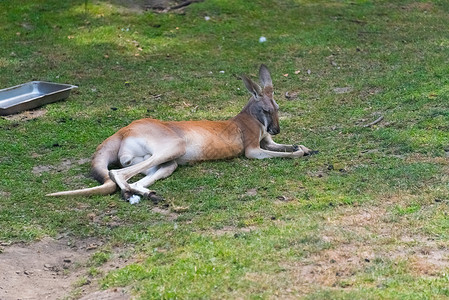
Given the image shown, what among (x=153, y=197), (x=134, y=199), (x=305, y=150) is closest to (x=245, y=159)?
(x=305, y=150)

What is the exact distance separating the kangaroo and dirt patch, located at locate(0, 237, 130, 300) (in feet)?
3.02

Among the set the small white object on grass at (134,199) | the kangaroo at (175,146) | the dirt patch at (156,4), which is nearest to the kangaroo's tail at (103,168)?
the kangaroo at (175,146)

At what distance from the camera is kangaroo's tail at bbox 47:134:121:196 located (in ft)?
19.6

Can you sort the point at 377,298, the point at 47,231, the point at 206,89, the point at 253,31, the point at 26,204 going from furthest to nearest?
the point at 253,31 < the point at 206,89 < the point at 26,204 < the point at 47,231 < the point at 377,298

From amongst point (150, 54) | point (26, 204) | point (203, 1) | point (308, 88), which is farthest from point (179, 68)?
point (26, 204)

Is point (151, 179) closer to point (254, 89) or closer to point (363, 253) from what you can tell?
point (254, 89)

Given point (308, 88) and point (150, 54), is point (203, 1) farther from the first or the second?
point (308, 88)

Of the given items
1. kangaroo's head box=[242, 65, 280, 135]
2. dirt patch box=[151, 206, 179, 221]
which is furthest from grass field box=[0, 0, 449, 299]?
kangaroo's head box=[242, 65, 280, 135]

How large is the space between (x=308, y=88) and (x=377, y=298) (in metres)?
6.45

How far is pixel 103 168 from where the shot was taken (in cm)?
638

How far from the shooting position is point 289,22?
42.3ft

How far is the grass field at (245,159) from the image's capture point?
4383 millimetres

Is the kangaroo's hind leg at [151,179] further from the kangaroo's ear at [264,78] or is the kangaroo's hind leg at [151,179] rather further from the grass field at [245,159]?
the kangaroo's ear at [264,78]

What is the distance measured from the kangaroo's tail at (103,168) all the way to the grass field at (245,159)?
0.12m
